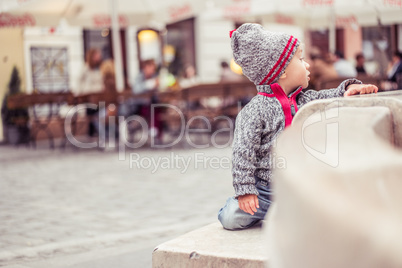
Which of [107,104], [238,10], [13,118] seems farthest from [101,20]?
[238,10]

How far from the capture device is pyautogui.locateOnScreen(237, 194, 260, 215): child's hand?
2807 millimetres

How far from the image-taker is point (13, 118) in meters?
14.6

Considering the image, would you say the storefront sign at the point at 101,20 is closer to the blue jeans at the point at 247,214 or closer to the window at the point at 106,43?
the window at the point at 106,43

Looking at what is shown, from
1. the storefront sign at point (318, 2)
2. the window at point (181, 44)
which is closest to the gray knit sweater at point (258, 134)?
the storefront sign at point (318, 2)

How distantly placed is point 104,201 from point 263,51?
175 inches

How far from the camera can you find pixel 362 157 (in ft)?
4.74

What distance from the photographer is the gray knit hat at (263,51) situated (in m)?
2.93

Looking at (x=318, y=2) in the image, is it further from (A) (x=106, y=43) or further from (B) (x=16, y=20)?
(A) (x=106, y=43)

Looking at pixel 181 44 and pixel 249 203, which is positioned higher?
pixel 181 44

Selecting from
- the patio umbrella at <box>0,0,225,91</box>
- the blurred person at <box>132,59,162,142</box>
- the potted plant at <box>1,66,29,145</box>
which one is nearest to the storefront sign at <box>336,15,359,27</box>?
the patio umbrella at <box>0,0,225,91</box>

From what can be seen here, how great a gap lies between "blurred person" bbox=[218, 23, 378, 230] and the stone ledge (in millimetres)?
115

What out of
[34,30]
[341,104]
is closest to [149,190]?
[341,104]

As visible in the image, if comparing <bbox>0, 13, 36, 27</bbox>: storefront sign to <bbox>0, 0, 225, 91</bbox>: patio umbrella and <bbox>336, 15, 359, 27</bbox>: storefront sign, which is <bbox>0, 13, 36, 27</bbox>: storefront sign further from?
<bbox>336, 15, 359, 27</bbox>: storefront sign

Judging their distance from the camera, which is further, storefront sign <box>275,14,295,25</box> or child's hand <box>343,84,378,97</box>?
storefront sign <box>275,14,295,25</box>
